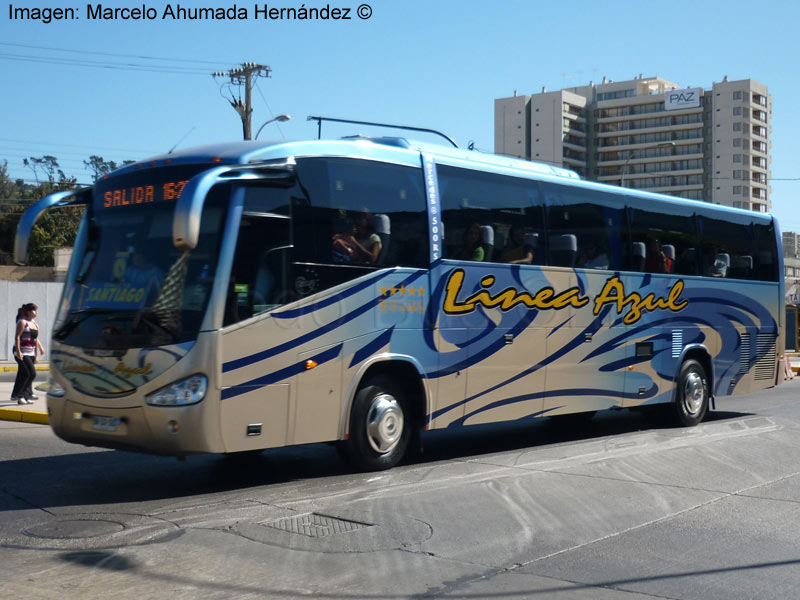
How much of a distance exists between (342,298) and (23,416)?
7.99 metres

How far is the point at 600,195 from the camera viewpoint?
13.5 meters

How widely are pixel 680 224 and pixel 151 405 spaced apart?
31.2ft

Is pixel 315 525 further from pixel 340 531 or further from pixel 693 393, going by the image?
pixel 693 393

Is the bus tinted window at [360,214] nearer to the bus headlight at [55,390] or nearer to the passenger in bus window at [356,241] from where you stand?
the passenger in bus window at [356,241]

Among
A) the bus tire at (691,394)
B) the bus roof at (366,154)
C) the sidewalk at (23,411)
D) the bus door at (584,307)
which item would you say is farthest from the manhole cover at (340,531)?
the sidewalk at (23,411)

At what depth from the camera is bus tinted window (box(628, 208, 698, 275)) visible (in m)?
14.2

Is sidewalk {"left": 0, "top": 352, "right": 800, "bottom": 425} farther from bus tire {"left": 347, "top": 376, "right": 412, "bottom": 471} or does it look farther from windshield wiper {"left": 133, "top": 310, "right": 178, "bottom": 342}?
windshield wiper {"left": 133, "top": 310, "right": 178, "bottom": 342}

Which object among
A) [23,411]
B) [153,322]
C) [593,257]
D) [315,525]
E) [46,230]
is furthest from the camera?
[46,230]

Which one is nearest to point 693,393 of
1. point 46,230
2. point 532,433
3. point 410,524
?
point 532,433

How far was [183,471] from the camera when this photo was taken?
1045 cm

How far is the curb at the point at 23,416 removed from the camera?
1509 centimetres

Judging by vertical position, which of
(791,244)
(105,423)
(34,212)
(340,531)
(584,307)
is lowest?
(340,531)

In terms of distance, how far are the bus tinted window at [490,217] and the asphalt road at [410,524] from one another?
2463 millimetres

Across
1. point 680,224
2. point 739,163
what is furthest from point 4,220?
point 739,163
